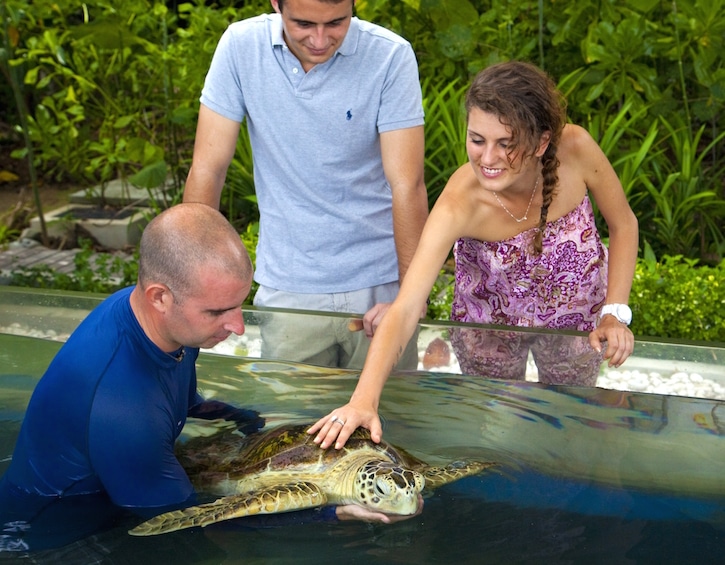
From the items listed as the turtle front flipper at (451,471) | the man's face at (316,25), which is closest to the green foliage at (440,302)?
the man's face at (316,25)

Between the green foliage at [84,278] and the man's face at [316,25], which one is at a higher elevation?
the man's face at [316,25]

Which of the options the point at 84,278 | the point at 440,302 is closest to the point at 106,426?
the point at 440,302

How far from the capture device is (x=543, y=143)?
96.4 inches

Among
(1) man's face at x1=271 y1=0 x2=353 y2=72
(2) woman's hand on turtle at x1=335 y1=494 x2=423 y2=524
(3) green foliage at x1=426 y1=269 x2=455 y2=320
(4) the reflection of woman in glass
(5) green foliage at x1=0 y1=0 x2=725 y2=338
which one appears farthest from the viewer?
(5) green foliage at x1=0 y1=0 x2=725 y2=338

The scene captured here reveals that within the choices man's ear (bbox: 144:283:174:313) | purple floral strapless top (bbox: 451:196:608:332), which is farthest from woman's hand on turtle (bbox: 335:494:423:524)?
purple floral strapless top (bbox: 451:196:608:332)

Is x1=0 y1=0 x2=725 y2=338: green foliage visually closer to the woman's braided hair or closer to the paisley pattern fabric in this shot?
the paisley pattern fabric

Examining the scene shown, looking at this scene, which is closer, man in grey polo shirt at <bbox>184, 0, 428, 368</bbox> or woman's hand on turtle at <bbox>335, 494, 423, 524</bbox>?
woman's hand on turtle at <bbox>335, 494, 423, 524</bbox>

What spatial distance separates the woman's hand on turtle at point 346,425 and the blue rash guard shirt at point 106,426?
349 mm

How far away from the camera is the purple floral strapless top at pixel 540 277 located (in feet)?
8.58

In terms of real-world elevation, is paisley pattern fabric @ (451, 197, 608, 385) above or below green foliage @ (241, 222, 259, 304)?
above

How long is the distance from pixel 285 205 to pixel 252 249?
1.68 metres

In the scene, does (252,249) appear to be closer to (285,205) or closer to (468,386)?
(285,205)

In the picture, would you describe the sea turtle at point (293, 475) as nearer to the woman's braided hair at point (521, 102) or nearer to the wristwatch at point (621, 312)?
the wristwatch at point (621, 312)

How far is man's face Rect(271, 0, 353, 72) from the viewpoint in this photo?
8.27 feet
